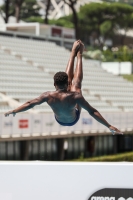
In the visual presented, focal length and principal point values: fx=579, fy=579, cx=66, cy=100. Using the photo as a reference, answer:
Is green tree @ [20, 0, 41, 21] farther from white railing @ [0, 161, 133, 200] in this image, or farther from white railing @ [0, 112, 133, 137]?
white railing @ [0, 161, 133, 200]

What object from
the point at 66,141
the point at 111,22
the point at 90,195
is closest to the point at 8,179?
the point at 90,195

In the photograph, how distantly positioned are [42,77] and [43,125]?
38.6 feet

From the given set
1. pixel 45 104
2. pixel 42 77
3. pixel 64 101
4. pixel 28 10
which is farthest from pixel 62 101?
pixel 28 10

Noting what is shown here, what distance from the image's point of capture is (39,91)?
38.5 metres

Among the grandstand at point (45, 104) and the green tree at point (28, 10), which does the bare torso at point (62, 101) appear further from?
the green tree at point (28, 10)

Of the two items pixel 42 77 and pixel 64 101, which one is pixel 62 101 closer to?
pixel 64 101

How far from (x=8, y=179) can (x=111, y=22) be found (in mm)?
93896

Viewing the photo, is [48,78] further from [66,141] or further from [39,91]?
[66,141]

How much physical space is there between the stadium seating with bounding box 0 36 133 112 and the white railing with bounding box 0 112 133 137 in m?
2.56

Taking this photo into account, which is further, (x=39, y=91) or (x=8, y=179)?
(x=39, y=91)

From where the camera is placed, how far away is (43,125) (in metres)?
31.1

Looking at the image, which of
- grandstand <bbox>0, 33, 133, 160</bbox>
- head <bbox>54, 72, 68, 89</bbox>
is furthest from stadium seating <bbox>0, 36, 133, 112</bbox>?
head <bbox>54, 72, 68, 89</bbox>

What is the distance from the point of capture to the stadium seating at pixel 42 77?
37.8m

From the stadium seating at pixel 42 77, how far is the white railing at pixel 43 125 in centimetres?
256
